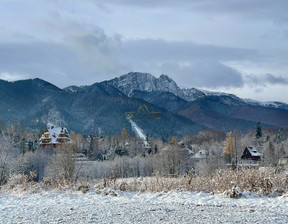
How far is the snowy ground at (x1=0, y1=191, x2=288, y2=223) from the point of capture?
24.6 feet

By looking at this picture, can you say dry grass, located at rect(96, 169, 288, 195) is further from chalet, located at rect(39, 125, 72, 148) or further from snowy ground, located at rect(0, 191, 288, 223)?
chalet, located at rect(39, 125, 72, 148)

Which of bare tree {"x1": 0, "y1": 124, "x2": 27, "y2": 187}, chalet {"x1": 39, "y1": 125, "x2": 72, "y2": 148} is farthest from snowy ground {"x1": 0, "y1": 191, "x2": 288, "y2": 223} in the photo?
chalet {"x1": 39, "y1": 125, "x2": 72, "y2": 148}

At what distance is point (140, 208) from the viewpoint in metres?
8.59

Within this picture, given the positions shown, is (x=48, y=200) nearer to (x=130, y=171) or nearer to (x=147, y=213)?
(x=147, y=213)

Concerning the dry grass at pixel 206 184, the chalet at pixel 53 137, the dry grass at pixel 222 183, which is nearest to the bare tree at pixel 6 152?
the dry grass at pixel 206 184

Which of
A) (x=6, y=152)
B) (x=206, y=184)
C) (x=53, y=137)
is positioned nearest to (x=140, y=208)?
(x=206, y=184)

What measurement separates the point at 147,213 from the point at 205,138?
366 ft

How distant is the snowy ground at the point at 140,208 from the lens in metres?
7.51

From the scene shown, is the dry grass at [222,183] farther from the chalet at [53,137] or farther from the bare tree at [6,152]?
the chalet at [53,137]

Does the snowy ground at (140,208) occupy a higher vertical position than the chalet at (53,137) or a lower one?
lower

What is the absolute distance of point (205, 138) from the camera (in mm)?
117875

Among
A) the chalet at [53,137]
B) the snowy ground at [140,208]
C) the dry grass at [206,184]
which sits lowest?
the snowy ground at [140,208]

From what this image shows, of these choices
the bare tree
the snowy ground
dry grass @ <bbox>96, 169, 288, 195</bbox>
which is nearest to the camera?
the snowy ground

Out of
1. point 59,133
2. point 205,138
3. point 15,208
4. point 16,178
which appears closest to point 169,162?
point 59,133
